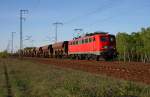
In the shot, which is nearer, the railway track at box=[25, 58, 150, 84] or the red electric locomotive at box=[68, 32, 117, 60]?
the railway track at box=[25, 58, 150, 84]

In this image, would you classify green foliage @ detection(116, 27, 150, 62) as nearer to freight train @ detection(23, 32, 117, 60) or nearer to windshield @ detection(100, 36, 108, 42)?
freight train @ detection(23, 32, 117, 60)

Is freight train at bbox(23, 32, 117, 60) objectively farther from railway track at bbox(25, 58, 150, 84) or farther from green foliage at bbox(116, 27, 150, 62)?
green foliage at bbox(116, 27, 150, 62)

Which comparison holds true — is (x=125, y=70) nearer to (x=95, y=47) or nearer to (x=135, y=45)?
(x=95, y=47)

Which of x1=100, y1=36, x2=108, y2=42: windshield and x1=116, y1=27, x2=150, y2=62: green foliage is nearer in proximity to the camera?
x1=100, y1=36, x2=108, y2=42: windshield

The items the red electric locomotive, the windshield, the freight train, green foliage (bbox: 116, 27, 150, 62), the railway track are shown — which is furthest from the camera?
green foliage (bbox: 116, 27, 150, 62)

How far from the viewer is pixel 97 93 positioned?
13.1 meters

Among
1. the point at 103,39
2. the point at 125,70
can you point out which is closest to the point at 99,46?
the point at 103,39

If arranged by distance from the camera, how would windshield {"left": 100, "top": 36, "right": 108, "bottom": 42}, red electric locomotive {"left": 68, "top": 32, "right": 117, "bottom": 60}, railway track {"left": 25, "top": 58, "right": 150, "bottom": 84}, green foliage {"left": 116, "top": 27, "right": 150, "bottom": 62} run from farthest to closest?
green foliage {"left": 116, "top": 27, "right": 150, "bottom": 62}
windshield {"left": 100, "top": 36, "right": 108, "bottom": 42}
red electric locomotive {"left": 68, "top": 32, "right": 117, "bottom": 60}
railway track {"left": 25, "top": 58, "right": 150, "bottom": 84}

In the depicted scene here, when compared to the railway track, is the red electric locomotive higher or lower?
higher

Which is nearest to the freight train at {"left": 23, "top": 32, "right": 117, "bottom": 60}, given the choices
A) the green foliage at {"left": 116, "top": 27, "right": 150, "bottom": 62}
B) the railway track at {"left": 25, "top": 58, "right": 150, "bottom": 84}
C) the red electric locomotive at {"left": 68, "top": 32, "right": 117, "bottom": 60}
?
the red electric locomotive at {"left": 68, "top": 32, "right": 117, "bottom": 60}

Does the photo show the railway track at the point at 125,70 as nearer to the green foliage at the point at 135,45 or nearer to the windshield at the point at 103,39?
the windshield at the point at 103,39

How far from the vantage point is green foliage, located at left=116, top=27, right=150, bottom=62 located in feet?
309

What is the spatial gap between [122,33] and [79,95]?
363 ft

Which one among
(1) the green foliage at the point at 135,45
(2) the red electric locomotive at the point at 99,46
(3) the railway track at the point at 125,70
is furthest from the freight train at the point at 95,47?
(1) the green foliage at the point at 135,45
